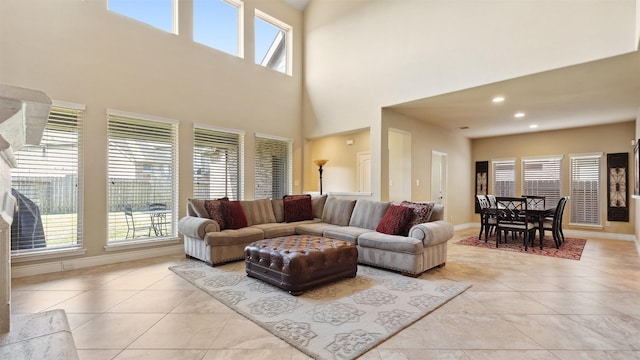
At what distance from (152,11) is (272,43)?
8.36ft

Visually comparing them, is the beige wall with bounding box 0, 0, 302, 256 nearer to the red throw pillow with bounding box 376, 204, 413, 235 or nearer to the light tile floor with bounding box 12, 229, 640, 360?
the light tile floor with bounding box 12, 229, 640, 360

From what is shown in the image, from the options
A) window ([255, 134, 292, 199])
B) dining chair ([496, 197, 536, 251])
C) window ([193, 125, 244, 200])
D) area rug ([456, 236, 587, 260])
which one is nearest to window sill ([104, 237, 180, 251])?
window ([193, 125, 244, 200])

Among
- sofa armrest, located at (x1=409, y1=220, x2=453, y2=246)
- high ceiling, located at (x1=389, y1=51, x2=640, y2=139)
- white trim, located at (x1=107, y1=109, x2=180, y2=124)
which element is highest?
high ceiling, located at (x1=389, y1=51, x2=640, y2=139)

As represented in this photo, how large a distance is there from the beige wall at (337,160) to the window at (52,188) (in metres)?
4.25

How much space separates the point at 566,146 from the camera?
722cm

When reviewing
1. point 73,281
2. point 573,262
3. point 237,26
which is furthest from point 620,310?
point 237,26

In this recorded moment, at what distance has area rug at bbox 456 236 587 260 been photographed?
194 inches

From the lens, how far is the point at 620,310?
8.91 feet

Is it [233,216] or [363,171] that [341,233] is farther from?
[363,171]

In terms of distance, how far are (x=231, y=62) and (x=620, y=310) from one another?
20.9 feet

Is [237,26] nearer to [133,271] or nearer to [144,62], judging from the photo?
[144,62]

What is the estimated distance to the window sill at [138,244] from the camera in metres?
4.39

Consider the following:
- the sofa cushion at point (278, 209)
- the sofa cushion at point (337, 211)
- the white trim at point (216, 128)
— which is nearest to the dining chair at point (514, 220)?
the sofa cushion at point (337, 211)

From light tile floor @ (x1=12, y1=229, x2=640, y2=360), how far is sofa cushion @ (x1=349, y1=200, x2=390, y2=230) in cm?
112
